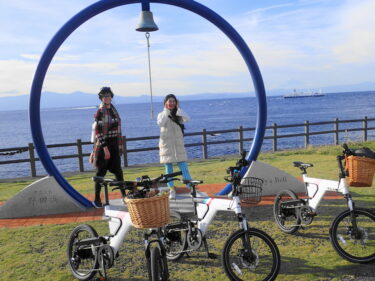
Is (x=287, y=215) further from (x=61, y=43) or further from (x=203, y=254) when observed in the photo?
(x=61, y=43)

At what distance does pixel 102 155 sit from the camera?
591cm

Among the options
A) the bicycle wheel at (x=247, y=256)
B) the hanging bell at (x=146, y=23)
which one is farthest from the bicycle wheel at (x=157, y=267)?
the hanging bell at (x=146, y=23)

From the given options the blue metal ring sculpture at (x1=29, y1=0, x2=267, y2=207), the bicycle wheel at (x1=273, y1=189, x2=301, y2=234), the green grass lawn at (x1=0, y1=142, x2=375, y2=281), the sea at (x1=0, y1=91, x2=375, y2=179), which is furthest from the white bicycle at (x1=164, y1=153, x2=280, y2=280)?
the sea at (x1=0, y1=91, x2=375, y2=179)

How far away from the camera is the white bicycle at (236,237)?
3271 millimetres

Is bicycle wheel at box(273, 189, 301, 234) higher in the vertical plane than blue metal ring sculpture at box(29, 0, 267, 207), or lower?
lower

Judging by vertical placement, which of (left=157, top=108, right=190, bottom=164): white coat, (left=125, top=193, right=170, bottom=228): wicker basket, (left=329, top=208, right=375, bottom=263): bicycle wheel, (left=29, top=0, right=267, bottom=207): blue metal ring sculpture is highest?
(left=29, top=0, right=267, bottom=207): blue metal ring sculpture

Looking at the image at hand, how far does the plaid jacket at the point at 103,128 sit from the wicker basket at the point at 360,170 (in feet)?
11.1

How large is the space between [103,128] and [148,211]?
313 cm

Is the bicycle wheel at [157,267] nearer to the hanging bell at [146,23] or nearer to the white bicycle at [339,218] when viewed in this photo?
the white bicycle at [339,218]

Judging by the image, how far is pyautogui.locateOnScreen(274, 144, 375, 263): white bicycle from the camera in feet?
12.4

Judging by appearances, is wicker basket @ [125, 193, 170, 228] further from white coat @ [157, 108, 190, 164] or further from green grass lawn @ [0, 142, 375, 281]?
white coat @ [157, 108, 190, 164]

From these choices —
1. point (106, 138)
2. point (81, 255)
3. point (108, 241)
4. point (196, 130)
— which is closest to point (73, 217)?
point (106, 138)

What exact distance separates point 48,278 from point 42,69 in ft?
11.2

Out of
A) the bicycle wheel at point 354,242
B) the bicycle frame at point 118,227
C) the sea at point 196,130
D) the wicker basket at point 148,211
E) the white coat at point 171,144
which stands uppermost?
the white coat at point 171,144
